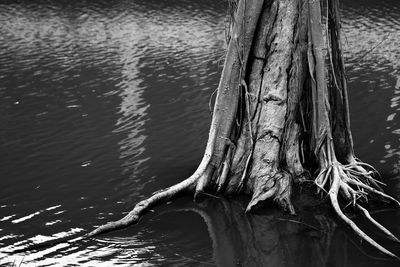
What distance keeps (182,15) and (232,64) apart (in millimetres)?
A: 28611

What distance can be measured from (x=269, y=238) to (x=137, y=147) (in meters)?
5.63

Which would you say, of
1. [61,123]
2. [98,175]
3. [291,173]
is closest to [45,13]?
[61,123]

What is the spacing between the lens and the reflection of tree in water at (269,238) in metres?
7.24

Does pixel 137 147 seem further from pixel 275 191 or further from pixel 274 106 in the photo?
pixel 275 191

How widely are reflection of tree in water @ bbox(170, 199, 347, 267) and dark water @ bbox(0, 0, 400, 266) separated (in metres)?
0.03

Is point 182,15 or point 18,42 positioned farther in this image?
point 182,15

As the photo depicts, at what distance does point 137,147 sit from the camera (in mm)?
12727

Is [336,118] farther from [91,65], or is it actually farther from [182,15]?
[182,15]

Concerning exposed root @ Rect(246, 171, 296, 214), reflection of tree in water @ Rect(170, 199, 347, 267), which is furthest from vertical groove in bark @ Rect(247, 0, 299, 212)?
reflection of tree in water @ Rect(170, 199, 347, 267)

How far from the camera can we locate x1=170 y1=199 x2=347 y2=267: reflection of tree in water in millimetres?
7242

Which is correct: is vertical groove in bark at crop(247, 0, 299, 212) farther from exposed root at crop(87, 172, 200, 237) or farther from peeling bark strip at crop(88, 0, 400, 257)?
exposed root at crop(87, 172, 200, 237)

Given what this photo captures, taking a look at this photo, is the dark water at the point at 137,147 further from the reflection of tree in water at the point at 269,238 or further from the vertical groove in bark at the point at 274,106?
the vertical groove in bark at the point at 274,106

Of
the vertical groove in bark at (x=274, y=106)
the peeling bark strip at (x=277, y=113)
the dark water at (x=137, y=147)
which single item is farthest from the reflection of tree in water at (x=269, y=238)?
the vertical groove in bark at (x=274, y=106)

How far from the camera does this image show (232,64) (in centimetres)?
912
